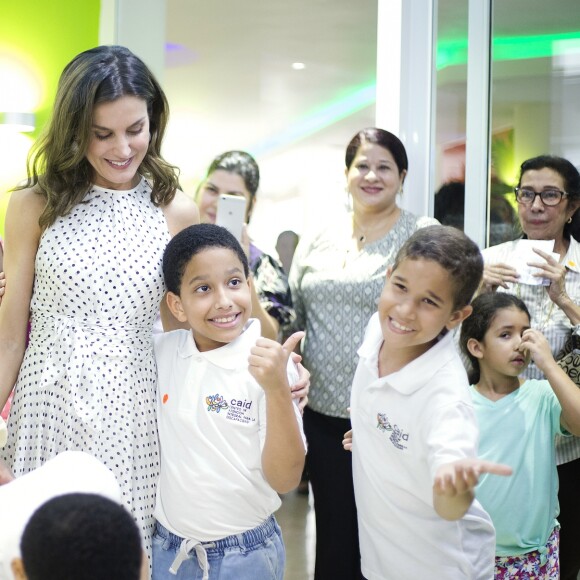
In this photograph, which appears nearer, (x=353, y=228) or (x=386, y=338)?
(x=386, y=338)

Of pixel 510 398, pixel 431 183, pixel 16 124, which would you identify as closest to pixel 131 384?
pixel 510 398

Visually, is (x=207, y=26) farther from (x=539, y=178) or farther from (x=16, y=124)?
(x=539, y=178)

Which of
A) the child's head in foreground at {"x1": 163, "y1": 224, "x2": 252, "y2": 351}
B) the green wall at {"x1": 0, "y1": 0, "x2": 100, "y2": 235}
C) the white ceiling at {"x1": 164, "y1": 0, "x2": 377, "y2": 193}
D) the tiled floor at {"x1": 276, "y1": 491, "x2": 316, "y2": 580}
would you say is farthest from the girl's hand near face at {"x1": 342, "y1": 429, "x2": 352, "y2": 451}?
the green wall at {"x1": 0, "y1": 0, "x2": 100, "y2": 235}

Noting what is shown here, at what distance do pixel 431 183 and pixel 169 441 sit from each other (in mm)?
1850

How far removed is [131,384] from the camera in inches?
73.2

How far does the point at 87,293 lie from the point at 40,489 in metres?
0.64

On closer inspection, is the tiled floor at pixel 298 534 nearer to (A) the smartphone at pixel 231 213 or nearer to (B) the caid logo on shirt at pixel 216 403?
(A) the smartphone at pixel 231 213

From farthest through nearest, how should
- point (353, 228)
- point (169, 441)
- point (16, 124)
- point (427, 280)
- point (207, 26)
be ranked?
point (16, 124)
point (207, 26)
point (353, 228)
point (169, 441)
point (427, 280)

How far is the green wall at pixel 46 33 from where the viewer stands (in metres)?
5.39

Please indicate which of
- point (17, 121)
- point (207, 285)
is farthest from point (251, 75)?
point (207, 285)

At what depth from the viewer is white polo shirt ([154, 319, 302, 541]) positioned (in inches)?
69.9

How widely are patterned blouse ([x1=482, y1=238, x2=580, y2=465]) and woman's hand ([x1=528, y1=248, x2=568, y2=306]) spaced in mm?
87

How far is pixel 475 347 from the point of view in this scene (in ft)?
7.77

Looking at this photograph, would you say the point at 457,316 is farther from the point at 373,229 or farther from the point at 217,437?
the point at 373,229
